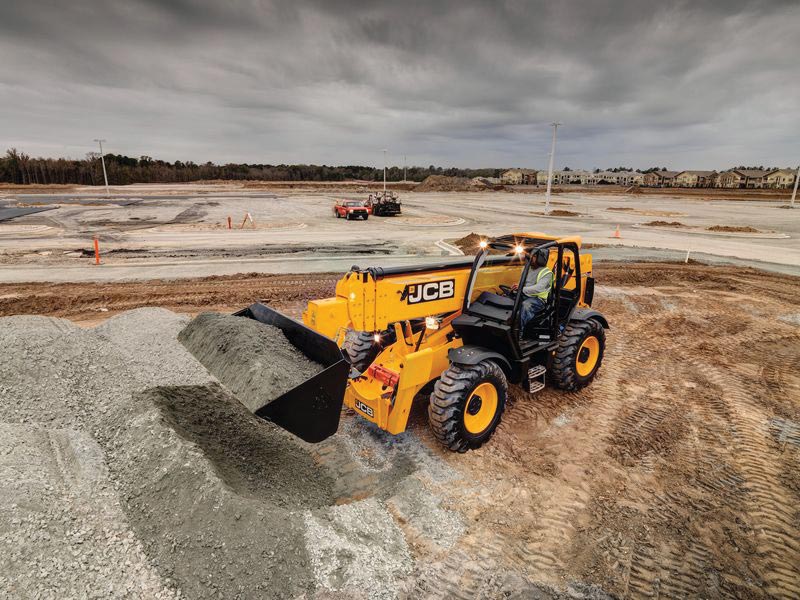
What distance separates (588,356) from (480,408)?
2713mm

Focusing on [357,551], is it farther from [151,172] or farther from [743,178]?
[743,178]

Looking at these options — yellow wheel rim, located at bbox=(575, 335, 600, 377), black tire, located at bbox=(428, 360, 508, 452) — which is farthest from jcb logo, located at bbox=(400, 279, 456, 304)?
yellow wheel rim, located at bbox=(575, 335, 600, 377)

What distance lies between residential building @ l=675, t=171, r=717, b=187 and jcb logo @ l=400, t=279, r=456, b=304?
155965mm

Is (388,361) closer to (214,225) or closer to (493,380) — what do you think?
(493,380)

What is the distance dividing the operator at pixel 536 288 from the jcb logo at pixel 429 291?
2.89 ft

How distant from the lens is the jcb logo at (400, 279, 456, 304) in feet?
16.3

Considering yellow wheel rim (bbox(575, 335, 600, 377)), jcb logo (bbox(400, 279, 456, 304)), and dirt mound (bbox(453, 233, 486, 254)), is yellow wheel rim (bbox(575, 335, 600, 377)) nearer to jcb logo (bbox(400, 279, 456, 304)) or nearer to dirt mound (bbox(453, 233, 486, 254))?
jcb logo (bbox(400, 279, 456, 304))

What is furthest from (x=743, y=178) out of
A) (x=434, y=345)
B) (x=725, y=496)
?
(x=434, y=345)

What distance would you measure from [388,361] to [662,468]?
3.38 metres

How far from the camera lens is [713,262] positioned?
58.4 feet

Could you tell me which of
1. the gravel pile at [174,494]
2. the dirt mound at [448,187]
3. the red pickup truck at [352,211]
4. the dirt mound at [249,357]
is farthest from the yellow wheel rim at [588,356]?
the dirt mound at [448,187]

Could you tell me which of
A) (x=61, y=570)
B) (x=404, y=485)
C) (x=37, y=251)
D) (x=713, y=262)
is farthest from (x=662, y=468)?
(x=37, y=251)

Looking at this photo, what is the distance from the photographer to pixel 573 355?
638 centimetres

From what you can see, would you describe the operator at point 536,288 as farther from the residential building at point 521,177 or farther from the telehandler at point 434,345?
the residential building at point 521,177
